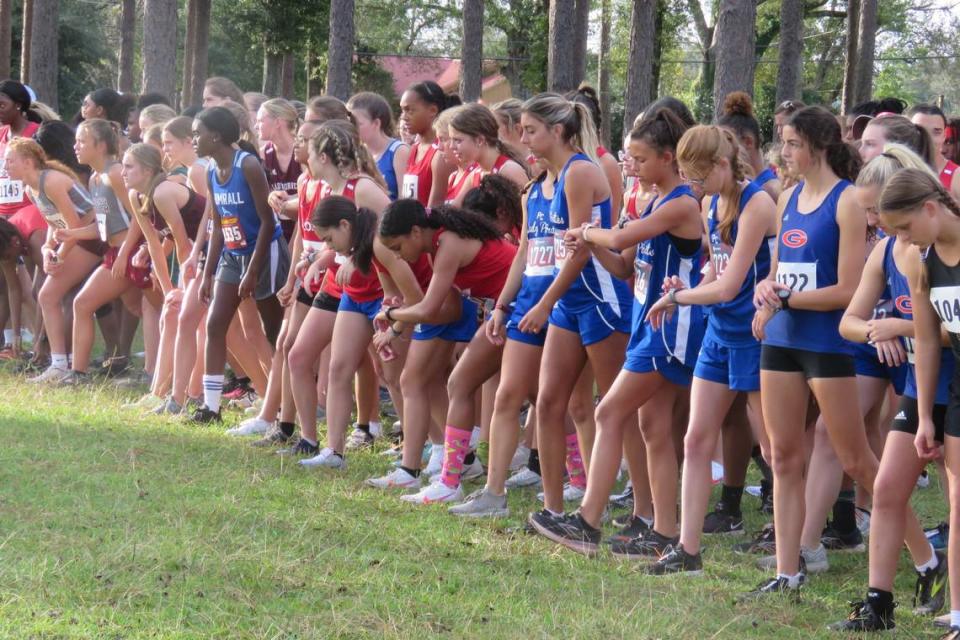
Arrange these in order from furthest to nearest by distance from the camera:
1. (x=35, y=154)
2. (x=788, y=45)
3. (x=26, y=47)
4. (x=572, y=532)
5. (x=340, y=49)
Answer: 1. (x=26, y=47)
2. (x=788, y=45)
3. (x=340, y=49)
4. (x=35, y=154)
5. (x=572, y=532)

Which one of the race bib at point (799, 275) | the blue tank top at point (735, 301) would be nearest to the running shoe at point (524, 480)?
the blue tank top at point (735, 301)

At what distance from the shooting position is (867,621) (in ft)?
15.9

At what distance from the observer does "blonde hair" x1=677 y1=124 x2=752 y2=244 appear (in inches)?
215

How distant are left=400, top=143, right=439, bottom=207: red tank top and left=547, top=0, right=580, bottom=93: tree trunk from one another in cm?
1108

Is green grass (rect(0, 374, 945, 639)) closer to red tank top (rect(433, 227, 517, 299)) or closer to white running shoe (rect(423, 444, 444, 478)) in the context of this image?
white running shoe (rect(423, 444, 444, 478))

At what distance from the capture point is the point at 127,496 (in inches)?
261

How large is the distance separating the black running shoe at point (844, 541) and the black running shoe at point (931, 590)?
91 cm

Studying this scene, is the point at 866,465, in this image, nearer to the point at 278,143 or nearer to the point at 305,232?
the point at 305,232

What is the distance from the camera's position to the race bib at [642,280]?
5914mm

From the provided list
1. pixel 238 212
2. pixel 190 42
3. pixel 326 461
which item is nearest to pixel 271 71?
pixel 190 42

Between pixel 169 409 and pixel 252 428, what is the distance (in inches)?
34.1

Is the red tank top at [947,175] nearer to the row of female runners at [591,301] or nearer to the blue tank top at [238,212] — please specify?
the row of female runners at [591,301]

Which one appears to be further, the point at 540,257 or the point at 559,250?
the point at 540,257

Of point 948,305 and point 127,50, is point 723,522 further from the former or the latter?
point 127,50
